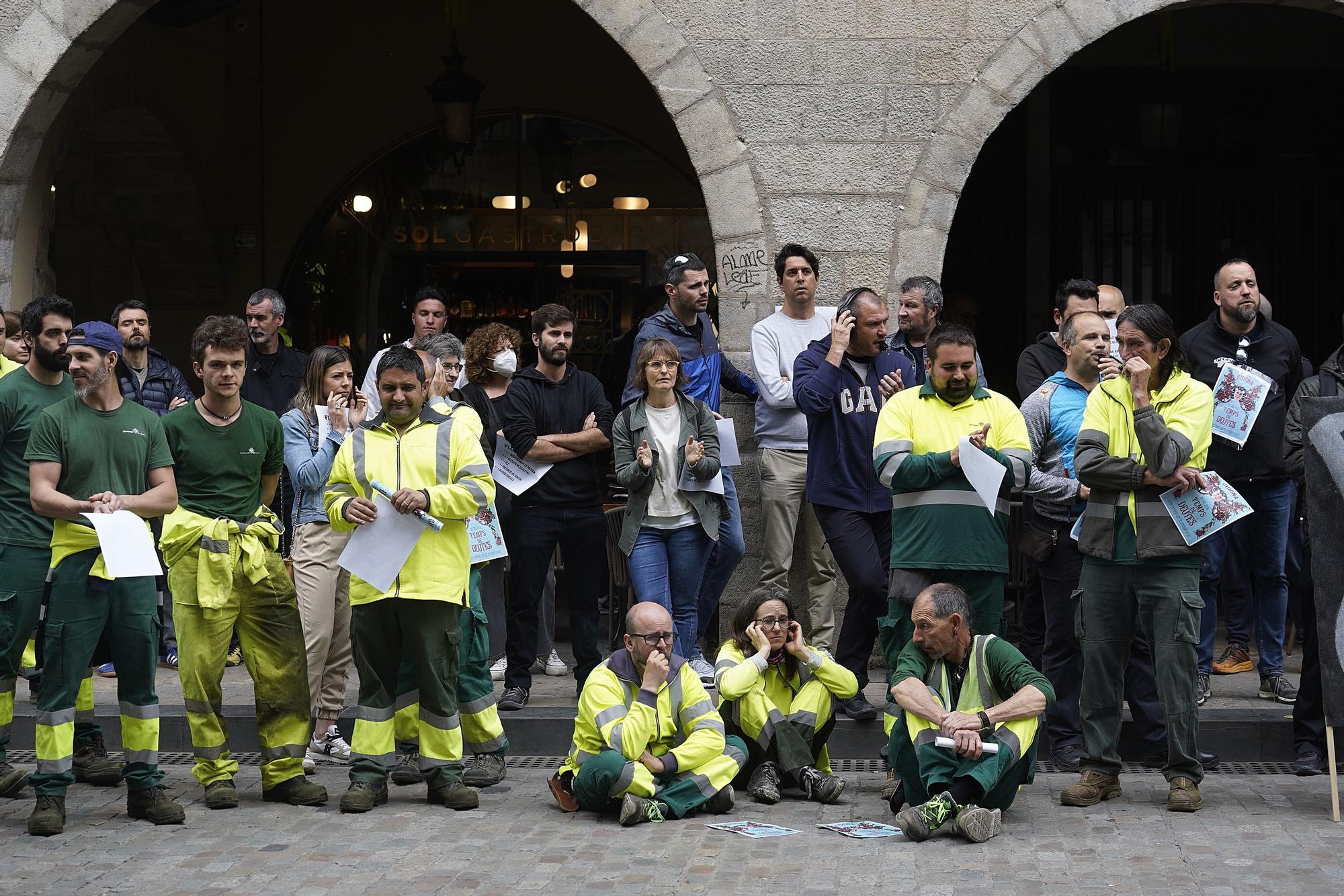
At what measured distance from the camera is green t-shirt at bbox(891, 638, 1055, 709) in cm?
663

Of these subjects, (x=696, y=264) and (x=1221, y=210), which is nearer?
(x=696, y=264)

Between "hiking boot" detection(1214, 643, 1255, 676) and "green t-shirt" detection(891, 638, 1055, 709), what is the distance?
2.47m

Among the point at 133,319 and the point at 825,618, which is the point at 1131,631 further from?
the point at 133,319

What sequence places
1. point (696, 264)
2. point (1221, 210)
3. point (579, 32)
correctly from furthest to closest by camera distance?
point (579, 32)
point (1221, 210)
point (696, 264)

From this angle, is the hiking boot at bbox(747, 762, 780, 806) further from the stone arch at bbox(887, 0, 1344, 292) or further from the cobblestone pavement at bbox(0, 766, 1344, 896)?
the stone arch at bbox(887, 0, 1344, 292)

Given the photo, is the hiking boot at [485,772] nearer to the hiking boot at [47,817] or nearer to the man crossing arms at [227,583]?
the man crossing arms at [227,583]

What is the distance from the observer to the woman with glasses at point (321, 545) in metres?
7.81

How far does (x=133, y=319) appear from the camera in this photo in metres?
9.24

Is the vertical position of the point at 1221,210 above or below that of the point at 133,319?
above

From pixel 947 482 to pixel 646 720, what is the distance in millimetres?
1578

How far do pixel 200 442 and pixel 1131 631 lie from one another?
12.6 feet

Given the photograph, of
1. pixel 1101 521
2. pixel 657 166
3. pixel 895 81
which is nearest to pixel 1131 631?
pixel 1101 521

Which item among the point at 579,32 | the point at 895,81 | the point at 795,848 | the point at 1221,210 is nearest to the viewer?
the point at 795,848

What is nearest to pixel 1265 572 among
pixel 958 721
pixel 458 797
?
pixel 958 721
